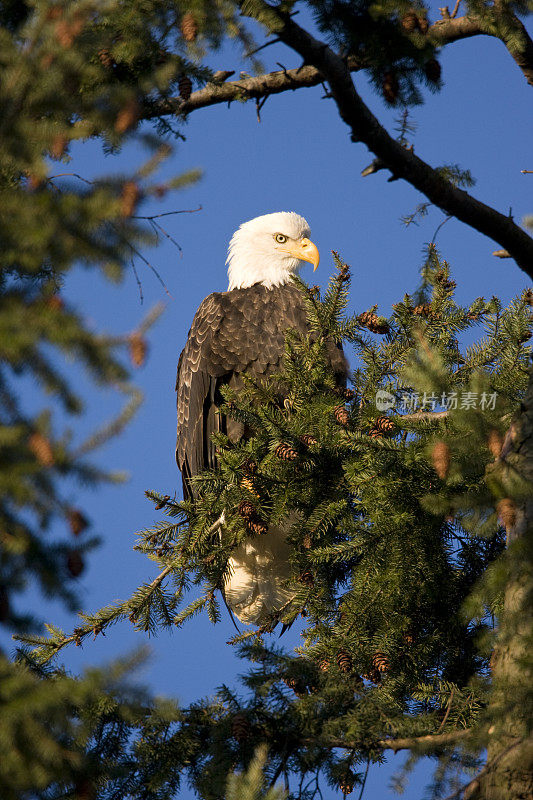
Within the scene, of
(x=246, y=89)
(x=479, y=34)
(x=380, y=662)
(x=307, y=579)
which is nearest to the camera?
(x=246, y=89)

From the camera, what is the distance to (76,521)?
1729 mm

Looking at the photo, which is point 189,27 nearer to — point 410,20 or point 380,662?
point 410,20

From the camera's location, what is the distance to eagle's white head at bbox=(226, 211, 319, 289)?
19.3 feet

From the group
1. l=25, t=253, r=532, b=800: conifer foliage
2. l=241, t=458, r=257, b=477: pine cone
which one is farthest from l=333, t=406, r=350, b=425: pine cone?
l=241, t=458, r=257, b=477: pine cone

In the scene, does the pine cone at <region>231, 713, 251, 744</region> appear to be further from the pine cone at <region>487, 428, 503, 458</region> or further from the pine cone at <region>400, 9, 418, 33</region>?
the pine cone at <region>400, 9, 418, 33</region>

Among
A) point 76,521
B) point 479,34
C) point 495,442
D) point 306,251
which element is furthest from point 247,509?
point 306,251

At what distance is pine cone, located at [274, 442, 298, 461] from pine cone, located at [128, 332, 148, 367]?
77.1 inches

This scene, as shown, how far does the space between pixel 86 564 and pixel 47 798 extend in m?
0.60

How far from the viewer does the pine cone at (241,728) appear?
7.48 feet

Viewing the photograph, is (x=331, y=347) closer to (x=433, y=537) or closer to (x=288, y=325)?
(x=288, y=325)

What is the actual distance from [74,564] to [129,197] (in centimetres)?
82

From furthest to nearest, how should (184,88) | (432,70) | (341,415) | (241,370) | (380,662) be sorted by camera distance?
(241,370), (341,415), (380,662), (184,88), (432,70)

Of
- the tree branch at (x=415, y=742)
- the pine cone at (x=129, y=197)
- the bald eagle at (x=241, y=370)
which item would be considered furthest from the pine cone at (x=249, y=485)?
the pine cone at (x=129, y=197)

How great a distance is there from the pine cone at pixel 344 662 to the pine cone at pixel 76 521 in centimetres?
193
